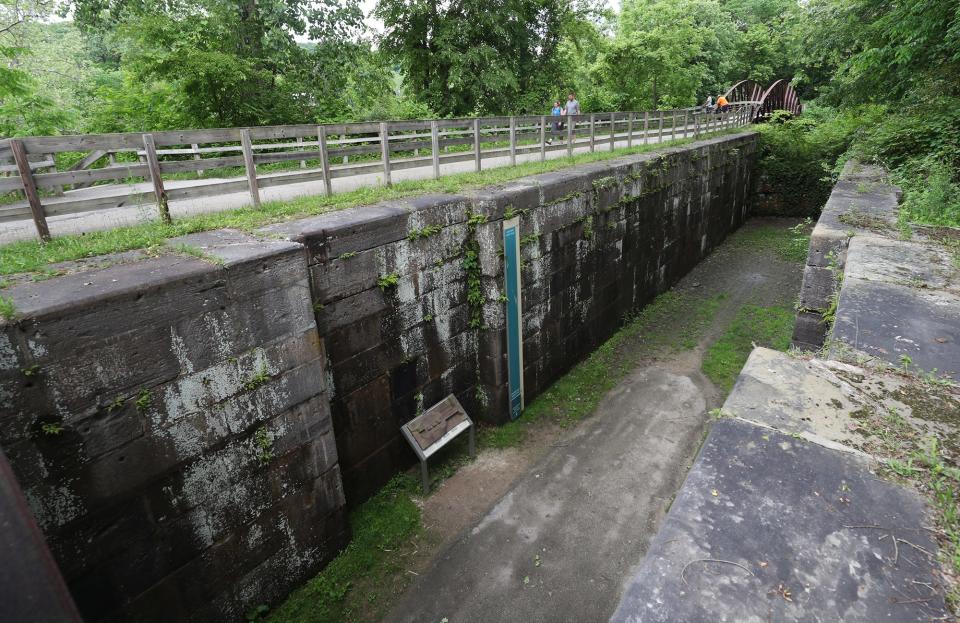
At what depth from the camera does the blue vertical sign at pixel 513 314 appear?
7180mm

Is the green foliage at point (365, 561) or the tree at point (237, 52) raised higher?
the tree at point (237, 52)

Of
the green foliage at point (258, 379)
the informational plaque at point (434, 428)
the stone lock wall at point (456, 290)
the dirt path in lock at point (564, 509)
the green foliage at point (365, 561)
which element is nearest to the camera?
the green foliage at point (258, 379)

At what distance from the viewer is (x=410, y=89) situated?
19516 millimetres

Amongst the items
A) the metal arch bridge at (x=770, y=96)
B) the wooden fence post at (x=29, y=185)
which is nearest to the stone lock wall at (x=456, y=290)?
the wooden fence post at (x=29, y=185)

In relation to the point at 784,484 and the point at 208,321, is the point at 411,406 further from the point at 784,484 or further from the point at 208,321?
the point at 784,484

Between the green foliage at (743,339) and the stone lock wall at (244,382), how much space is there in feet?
11.6

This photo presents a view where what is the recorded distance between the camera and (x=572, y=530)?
5.80 metres

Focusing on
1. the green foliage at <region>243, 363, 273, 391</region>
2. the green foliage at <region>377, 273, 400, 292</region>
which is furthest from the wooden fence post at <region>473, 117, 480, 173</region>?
the green foliage at <region>243, 363, 273, 391</region>

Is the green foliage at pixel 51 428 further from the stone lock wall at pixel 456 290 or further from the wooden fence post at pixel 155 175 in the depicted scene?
the wooden fence post at pixel 155 175

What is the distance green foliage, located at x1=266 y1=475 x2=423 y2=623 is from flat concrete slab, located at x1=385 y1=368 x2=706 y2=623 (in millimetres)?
458

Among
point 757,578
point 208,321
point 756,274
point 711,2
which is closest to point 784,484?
point 757,578

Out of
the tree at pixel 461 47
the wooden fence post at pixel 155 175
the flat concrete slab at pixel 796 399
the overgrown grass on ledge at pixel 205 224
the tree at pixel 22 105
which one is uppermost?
the tree at pixel 461 47

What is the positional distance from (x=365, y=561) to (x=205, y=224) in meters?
3.80

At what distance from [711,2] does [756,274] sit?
26737 millimetres
